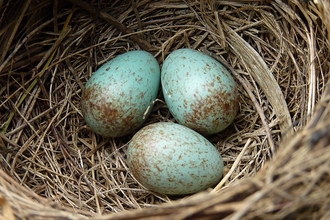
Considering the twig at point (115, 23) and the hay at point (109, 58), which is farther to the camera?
the twig at point (115, 23)

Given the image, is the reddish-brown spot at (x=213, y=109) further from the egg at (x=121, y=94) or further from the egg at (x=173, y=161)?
the egg at (x=121, y=94)

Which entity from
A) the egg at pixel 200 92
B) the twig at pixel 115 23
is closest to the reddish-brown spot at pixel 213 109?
the egg at pixel 200 92

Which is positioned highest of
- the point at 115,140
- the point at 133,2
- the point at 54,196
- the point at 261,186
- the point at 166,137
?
the point at 133,2

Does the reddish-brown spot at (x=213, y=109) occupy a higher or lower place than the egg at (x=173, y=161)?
higher

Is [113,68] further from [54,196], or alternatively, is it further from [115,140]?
[54,196]

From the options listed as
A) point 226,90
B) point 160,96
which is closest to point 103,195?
point 160,96
